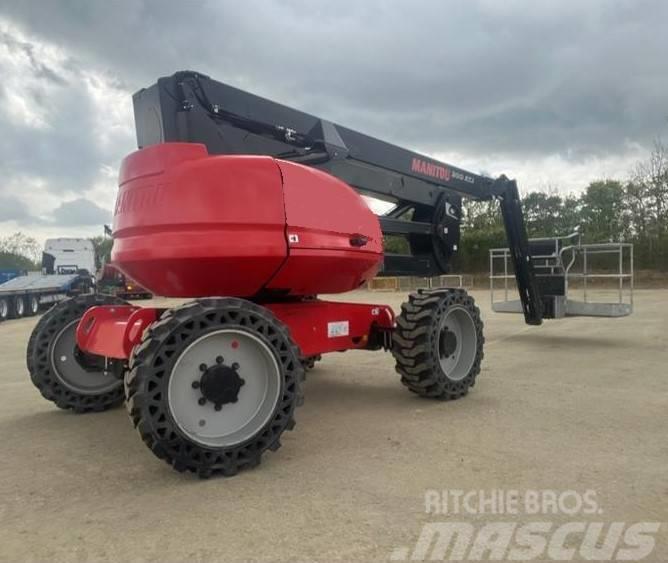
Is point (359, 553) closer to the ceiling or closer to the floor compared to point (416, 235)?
closer to the floor

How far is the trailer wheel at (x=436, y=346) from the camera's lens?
5.66m

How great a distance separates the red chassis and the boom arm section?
2.73 feet

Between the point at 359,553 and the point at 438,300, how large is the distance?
3.39 m

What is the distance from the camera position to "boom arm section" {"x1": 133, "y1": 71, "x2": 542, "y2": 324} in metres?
4.72

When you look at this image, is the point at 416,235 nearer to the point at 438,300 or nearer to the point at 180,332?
the point at 438,300

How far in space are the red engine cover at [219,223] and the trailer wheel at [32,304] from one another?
20.0 meters

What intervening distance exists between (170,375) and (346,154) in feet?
9.92

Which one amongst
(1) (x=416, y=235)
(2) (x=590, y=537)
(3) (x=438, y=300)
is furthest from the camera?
(1) (x=416, y=235)

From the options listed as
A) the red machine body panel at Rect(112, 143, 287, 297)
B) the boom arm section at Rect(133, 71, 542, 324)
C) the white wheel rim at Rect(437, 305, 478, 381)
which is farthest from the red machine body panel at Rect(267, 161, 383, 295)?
the white wheel rim at Rect(437, 305, 478, 381)

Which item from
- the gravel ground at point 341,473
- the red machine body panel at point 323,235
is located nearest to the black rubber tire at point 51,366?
the gravel ground at point 341,473

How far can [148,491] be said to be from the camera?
11.8ft

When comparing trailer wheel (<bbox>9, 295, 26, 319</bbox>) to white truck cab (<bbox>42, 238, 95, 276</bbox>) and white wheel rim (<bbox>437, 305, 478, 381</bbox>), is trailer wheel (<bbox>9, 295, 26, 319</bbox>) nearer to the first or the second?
white truck cab (<bbox>42, 238, 95, 276</bbox>)

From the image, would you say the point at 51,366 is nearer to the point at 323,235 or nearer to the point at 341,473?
the point at 323,235

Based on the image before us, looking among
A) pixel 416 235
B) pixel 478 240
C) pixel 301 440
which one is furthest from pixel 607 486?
pixel 478 240
